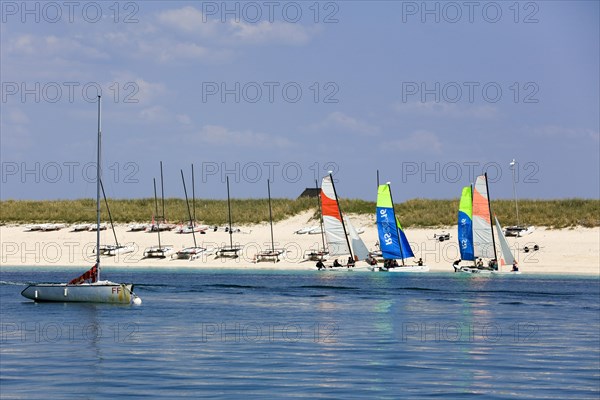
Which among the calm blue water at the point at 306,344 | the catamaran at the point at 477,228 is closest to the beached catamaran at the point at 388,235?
the catamaran at the point at 477,228

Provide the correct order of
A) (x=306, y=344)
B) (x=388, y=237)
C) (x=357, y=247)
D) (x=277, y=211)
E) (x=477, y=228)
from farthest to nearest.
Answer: (x=277, y=211) → (x=357, y=247) → (x=477, y=228) → (x=388, y=237) → (x=306, y=344)

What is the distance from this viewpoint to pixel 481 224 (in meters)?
95.1

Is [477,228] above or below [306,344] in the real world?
above

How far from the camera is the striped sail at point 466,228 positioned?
94.9 meters

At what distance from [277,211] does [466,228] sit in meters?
36.3

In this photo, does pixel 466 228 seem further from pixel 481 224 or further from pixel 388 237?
pixel 388 237

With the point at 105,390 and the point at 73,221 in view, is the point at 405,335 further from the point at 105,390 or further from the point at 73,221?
the point at 73,221

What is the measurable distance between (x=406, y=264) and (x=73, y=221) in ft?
148

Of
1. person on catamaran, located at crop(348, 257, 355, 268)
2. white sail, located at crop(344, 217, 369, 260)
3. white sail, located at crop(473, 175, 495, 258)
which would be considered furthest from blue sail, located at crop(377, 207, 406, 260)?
white sail, located at crop(473, 175, 495, 258)

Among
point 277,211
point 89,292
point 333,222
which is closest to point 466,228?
point 333,222

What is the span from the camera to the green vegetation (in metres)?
116

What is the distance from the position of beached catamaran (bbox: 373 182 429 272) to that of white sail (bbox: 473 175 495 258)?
19.8 feet

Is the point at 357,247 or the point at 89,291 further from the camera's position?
the point at 357,247

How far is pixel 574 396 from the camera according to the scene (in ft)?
91.7
